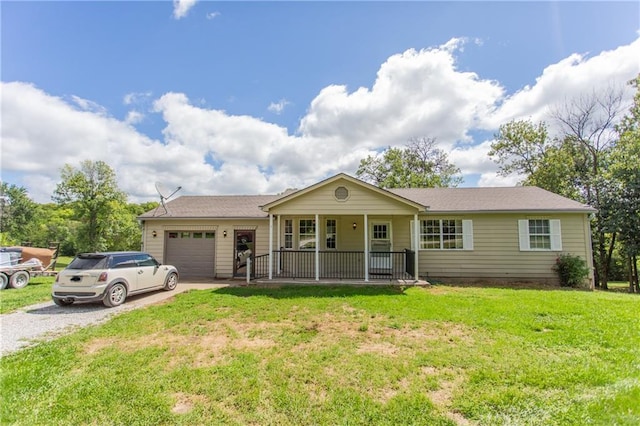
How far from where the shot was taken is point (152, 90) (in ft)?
39.8

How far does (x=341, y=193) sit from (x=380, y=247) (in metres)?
3.20

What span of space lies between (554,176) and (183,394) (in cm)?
2614

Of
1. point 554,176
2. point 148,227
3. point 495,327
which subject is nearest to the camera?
point 495,327

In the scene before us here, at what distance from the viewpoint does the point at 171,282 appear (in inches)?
394

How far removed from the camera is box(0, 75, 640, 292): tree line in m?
14.9

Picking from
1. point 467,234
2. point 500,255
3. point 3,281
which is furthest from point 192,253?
point 500,255

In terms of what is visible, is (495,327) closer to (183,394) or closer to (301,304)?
(301,304)

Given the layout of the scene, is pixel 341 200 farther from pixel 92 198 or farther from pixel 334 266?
pixel 92 198

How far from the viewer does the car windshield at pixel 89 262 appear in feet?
24.8

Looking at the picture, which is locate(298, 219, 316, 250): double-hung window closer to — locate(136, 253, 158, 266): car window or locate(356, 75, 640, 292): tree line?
locate(136, 253, 158, 266): car window

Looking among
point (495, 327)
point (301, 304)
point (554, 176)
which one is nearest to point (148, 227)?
point (301, 304)

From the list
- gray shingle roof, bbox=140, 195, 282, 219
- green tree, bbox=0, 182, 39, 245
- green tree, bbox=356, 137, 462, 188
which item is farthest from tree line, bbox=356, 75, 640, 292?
Result: green tree, bbox=0, 182, 39, 245

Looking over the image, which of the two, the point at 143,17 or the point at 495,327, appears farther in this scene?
the point at 143,17

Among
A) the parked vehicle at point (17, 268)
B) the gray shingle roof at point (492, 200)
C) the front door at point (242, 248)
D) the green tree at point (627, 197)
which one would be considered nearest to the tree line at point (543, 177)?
the green tree at point (627, 197)
